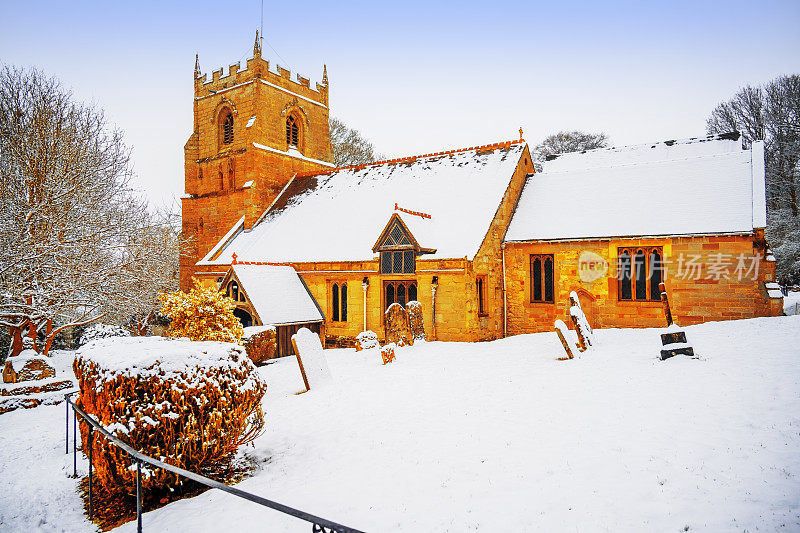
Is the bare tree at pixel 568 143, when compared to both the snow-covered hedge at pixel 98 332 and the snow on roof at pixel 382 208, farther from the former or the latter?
the snow-covered hedge at pixel 98 332

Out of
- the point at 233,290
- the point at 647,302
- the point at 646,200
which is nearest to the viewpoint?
the point at 647,302

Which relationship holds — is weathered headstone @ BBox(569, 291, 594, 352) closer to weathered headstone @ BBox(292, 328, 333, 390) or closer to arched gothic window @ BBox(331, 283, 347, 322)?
weathered headstone @ BBox(292, 328, 333, 390)

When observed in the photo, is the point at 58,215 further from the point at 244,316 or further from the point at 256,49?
the point at 256,49

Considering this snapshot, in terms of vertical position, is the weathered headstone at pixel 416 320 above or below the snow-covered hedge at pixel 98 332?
above

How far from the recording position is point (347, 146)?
47.1m

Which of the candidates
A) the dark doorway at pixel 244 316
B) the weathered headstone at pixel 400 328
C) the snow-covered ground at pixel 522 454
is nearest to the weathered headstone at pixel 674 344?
the snow-covered ground at pixel 522 454

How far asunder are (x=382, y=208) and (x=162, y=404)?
59.9ft

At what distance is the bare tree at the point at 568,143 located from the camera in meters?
49.9

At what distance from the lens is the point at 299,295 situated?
22.0 m

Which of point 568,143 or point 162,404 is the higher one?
point 568,143

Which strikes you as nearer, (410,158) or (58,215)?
(58,215)

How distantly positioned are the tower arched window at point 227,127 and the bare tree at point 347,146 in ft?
51.4

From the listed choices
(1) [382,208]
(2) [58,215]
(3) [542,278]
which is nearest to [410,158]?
(1) [382,208]

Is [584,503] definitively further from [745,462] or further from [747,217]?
[747,217]
